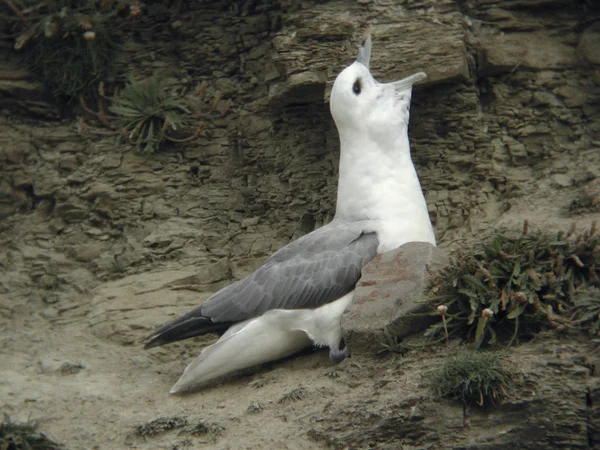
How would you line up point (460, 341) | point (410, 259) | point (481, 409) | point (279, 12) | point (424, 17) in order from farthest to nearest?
point (279, 12)
point (424, 17)
point (410, 259)
point (460, 341)
point (481, 409)

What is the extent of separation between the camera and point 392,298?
611 cm

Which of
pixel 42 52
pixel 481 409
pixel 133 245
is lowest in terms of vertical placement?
pixel 133 245

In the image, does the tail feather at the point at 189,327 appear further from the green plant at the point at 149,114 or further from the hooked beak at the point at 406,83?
the green plant at the point at 149,114

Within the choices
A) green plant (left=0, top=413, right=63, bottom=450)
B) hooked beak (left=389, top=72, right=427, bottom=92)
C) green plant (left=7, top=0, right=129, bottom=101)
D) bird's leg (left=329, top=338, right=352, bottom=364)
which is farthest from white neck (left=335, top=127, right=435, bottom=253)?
green plant (left=7, top=0, right=129, bottom=101)

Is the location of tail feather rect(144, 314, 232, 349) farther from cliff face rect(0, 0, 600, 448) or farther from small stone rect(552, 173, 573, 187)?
small stone rect(552, 173, 573, 187)

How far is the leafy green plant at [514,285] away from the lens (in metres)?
5.63

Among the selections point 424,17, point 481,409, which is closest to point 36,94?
point 424,17

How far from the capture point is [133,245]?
8.41 meters

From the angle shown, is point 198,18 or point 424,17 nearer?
point 424,17

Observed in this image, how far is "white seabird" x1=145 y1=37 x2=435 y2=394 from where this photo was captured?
645 cm

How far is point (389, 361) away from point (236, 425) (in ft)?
2.99

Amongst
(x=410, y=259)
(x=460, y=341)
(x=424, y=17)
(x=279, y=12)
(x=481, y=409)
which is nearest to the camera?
(x=481, y=409)

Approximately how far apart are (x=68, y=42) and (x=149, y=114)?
3.15 feet

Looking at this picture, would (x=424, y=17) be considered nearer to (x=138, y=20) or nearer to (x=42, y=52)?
(x=138, y=20)
